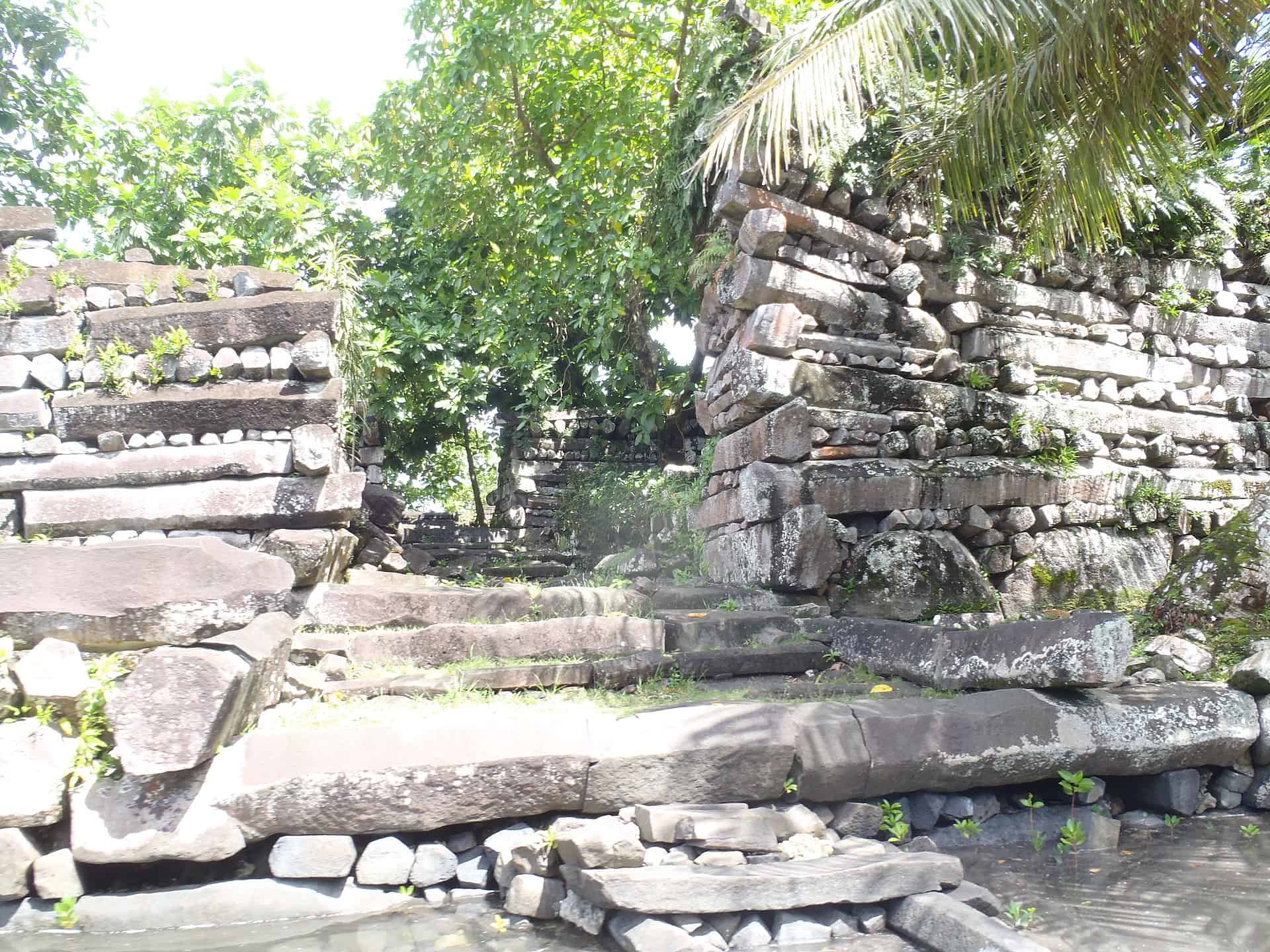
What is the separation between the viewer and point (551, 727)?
331 centimetres

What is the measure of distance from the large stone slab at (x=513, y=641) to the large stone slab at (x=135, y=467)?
3.97 ft

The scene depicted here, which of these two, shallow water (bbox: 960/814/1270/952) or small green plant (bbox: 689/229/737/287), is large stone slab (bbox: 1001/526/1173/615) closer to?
shallow water (bbox: 960/814/1270/952)

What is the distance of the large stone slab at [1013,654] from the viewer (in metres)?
3.56

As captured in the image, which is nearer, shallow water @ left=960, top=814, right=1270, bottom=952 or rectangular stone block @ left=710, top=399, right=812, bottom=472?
shallow water @ left=960, top=814, right=1270, bottom=952

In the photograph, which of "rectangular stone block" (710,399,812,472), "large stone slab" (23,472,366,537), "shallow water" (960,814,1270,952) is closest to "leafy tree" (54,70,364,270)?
"large stone slab" (23,472,366,537)

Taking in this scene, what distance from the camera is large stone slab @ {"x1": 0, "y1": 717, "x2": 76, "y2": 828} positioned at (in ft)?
9.51

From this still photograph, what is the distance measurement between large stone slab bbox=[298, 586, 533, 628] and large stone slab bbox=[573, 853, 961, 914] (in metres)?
2.29

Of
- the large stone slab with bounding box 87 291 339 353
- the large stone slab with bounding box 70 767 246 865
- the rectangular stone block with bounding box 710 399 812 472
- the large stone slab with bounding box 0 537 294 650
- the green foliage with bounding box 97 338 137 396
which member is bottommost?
the large stone slab with bounding box 70 767 246 865

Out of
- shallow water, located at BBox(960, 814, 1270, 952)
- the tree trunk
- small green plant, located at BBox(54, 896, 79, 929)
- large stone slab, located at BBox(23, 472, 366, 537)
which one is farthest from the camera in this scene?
the tree trunk

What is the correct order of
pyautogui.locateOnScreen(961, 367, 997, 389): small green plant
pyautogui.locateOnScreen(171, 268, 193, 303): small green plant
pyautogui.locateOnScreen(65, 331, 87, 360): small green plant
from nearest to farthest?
pyautogui.locateOnScreen(65, 331, 87, 360): small green plant
pyautogui.locateOnScreen(171, 268, 193, 303): small green plant
pyautogui.locateOnScreen(961, 367, 997, 389): small green plant

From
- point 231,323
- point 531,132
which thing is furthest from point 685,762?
point 531,132

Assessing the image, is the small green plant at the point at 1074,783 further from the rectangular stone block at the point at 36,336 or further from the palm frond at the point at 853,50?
the rectangular stone block at the point at 36,336

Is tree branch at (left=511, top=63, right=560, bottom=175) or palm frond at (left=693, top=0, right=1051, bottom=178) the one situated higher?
tree branch at (left=511, top=63, right=560, bottom=175)

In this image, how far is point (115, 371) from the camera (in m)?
4.96
